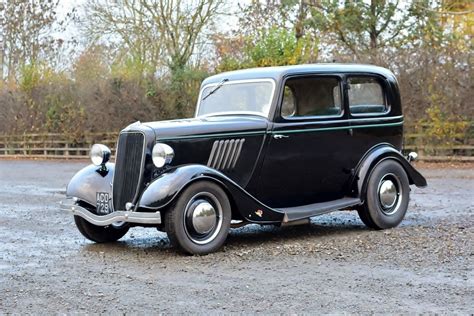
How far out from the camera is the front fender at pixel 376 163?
804 cm

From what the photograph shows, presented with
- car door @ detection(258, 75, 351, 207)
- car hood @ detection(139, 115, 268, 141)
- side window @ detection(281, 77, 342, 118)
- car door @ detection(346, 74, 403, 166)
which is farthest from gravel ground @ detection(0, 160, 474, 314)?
side window @ detection(281, 77, 342, 118)

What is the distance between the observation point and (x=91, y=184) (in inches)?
299

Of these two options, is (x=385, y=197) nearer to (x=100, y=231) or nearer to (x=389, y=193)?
(x=389, y=193)

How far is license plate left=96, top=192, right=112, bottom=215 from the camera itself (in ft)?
24.2

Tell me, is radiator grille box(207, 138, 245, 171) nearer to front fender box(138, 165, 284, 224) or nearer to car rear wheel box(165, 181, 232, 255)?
front fender box(138, 165, 284, 224)

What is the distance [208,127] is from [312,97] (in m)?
1.51

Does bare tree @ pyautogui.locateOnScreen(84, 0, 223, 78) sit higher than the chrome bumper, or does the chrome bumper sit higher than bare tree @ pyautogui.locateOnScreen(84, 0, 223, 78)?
bare tree @ pyautogui.locateOnScreen(84, 0, 223, 78)

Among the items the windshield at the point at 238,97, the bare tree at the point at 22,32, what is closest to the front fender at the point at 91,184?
the windshield at the point at 238,97

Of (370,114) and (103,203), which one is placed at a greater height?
(370,114)

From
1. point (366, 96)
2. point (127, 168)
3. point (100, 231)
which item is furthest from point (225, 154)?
point (366, 96)

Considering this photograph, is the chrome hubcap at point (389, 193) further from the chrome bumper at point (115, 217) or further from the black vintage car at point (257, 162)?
the chrome bumper at point (115, 217)

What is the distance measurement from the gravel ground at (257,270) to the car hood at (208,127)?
1.18 metres

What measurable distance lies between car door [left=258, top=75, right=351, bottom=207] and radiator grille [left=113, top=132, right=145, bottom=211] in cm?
136

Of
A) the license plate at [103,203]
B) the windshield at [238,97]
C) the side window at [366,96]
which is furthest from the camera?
the side window at [366,96]
